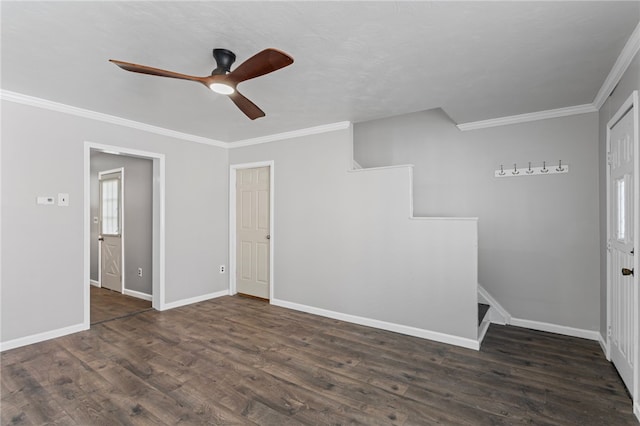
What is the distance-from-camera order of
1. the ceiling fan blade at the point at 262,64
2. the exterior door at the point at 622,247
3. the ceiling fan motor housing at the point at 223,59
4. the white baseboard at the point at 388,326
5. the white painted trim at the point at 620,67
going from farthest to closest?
1. the white baseboard at the point at 388,326
2. the exterior door at the point at 622,247
3. the ceiling fan motor housing at the point at 223,59
4. the white painted trim at the point at 620,67
5. the ceiling fan blade at the point at 262,64

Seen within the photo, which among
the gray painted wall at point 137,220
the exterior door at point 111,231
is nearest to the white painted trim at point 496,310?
the gray painted wall at point 137,220

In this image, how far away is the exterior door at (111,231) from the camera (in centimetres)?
532

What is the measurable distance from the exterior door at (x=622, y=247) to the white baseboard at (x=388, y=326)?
3.57 ft

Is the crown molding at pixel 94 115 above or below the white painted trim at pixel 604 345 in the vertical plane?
above

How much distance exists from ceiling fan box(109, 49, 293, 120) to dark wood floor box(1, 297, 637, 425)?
7.41 ft

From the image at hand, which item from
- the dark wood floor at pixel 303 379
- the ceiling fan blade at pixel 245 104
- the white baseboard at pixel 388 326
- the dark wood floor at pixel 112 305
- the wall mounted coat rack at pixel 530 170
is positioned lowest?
the dark wood floor at pixel 303 379

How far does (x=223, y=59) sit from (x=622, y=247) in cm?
346

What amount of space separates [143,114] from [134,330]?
99.4 inches

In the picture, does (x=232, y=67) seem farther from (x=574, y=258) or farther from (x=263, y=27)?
(x=574, y=258)

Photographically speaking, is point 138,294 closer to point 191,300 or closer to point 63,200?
point 191,300

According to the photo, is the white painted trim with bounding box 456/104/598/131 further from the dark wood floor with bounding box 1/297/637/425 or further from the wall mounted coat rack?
the dark wood floor with bounding box 1/297/637/425

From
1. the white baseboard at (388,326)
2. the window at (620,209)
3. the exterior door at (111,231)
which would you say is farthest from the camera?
the exterior door at (111,231)

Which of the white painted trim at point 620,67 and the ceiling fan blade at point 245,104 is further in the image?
the ceiling fan blade at point 245,104

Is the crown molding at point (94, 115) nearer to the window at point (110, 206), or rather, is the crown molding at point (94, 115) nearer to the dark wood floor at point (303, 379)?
the window at point (110, 206)
